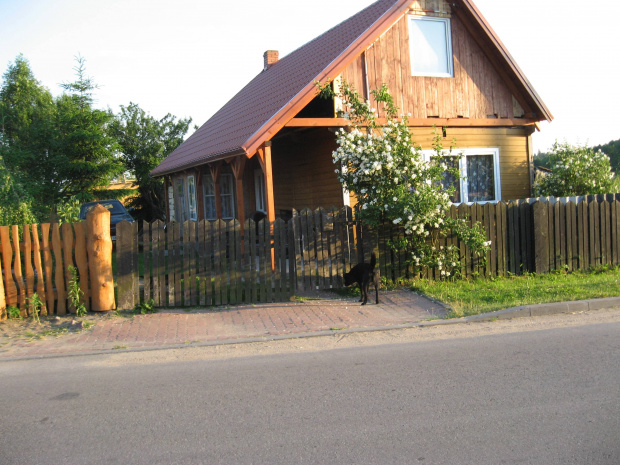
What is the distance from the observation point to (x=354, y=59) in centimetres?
1231

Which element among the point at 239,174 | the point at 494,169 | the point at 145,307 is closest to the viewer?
the point at 145,307

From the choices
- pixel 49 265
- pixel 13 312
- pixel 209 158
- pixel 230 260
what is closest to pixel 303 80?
pixel 209 158

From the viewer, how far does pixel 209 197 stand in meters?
19.3

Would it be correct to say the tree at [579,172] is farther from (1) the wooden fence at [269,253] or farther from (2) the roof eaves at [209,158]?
(2) the roof eaves at [209,158]

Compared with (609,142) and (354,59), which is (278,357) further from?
(609,142)

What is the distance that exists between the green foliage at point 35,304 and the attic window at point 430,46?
9550mm

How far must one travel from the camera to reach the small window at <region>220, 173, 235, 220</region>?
18672 millimetres

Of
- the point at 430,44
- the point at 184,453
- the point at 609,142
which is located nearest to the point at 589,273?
the point at 430,44

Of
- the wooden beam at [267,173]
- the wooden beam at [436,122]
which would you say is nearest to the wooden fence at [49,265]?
the wooden beam at [267,173]

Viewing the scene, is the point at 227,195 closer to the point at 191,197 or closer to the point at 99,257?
the point at 191,197

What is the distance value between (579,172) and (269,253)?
28.7ft

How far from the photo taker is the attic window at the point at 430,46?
43.4 feet

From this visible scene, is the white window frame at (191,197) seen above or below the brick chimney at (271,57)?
below

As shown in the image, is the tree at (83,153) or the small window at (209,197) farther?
the tree at (83,153)
